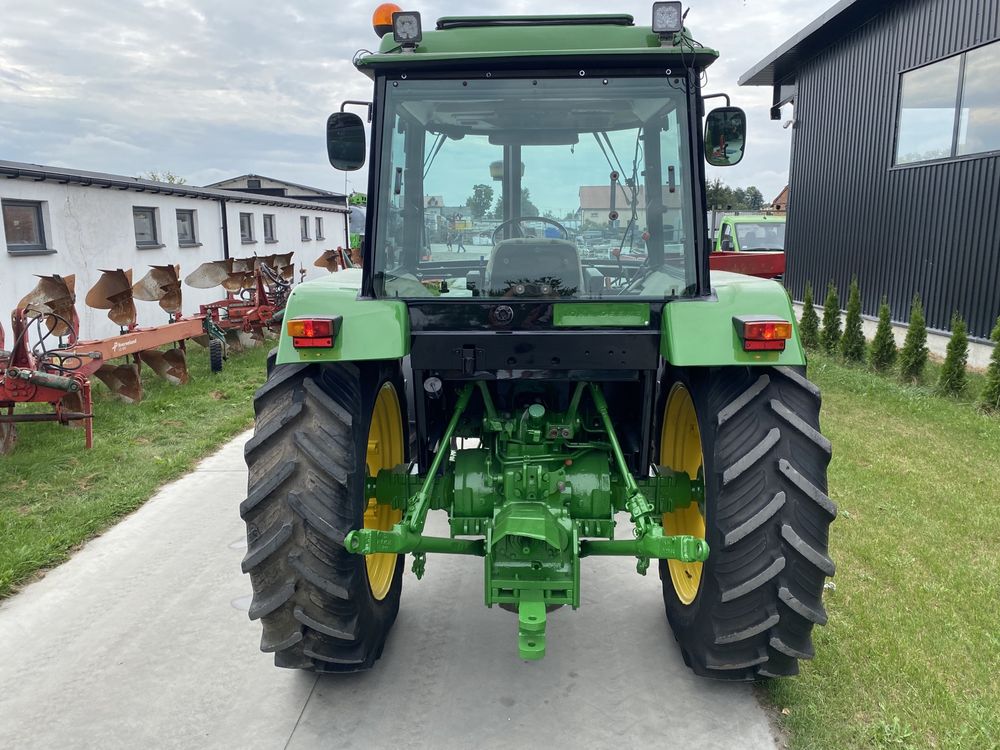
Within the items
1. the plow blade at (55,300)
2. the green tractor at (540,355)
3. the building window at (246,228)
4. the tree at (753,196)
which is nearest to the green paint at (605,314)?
the green tractor at (540,355)

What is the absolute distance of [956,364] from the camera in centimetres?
748

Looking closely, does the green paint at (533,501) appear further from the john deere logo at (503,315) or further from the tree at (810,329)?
the tree at (810,329)

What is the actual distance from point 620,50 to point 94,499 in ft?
14.3

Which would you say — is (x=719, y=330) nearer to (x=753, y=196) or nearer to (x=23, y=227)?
(x=23, y=227)

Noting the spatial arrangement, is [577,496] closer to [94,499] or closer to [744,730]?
[744,730]

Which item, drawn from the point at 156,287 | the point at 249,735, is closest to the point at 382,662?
the point at 249,735

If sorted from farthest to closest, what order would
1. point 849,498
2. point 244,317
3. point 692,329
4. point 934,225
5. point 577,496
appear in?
point 244,317, point 934,225, point 849,498, point 577,496, point 692,329

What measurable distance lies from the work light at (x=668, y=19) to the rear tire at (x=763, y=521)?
1.25 m

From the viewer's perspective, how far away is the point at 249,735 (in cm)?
278

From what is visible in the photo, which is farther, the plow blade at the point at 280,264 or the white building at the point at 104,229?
the plow blade at the point at 280,264

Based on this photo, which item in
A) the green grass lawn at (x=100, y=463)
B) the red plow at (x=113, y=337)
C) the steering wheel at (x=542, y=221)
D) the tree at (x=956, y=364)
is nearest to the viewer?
the steering wheel at (x=542, y=221)

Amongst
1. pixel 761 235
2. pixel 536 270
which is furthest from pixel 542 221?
pixel 761 235

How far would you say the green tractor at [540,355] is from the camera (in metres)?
2.71

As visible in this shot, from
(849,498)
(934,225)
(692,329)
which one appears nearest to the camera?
(692,329)
